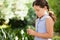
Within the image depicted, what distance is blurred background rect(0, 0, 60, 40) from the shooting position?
1770 millimetres

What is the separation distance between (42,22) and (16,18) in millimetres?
229

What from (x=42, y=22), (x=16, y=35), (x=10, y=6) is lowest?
(x=16, y=35)

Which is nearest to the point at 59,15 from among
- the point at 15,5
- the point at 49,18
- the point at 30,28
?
the point at 49,18

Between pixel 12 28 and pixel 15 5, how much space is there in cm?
20

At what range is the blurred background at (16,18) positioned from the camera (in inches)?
69.7

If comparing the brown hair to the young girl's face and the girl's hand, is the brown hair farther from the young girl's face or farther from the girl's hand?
the girl's hand

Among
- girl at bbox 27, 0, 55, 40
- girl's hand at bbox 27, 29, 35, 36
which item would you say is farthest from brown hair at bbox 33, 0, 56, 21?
girl's hand at bbox 27, 29, 35, 36

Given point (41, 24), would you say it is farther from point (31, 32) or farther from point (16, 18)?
point (16, 18)

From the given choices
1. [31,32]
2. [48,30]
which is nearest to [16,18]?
[31,32]

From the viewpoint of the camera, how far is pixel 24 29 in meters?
1.78

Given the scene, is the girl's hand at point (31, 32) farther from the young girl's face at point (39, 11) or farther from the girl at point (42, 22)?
the young girl's face at point (39, 11)

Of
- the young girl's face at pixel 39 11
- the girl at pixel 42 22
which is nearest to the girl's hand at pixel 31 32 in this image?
the girl at pixel 42 22

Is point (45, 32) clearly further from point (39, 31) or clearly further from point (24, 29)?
point (24, 29)

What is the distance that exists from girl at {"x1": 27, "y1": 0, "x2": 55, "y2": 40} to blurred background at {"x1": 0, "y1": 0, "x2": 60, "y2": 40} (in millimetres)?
41
